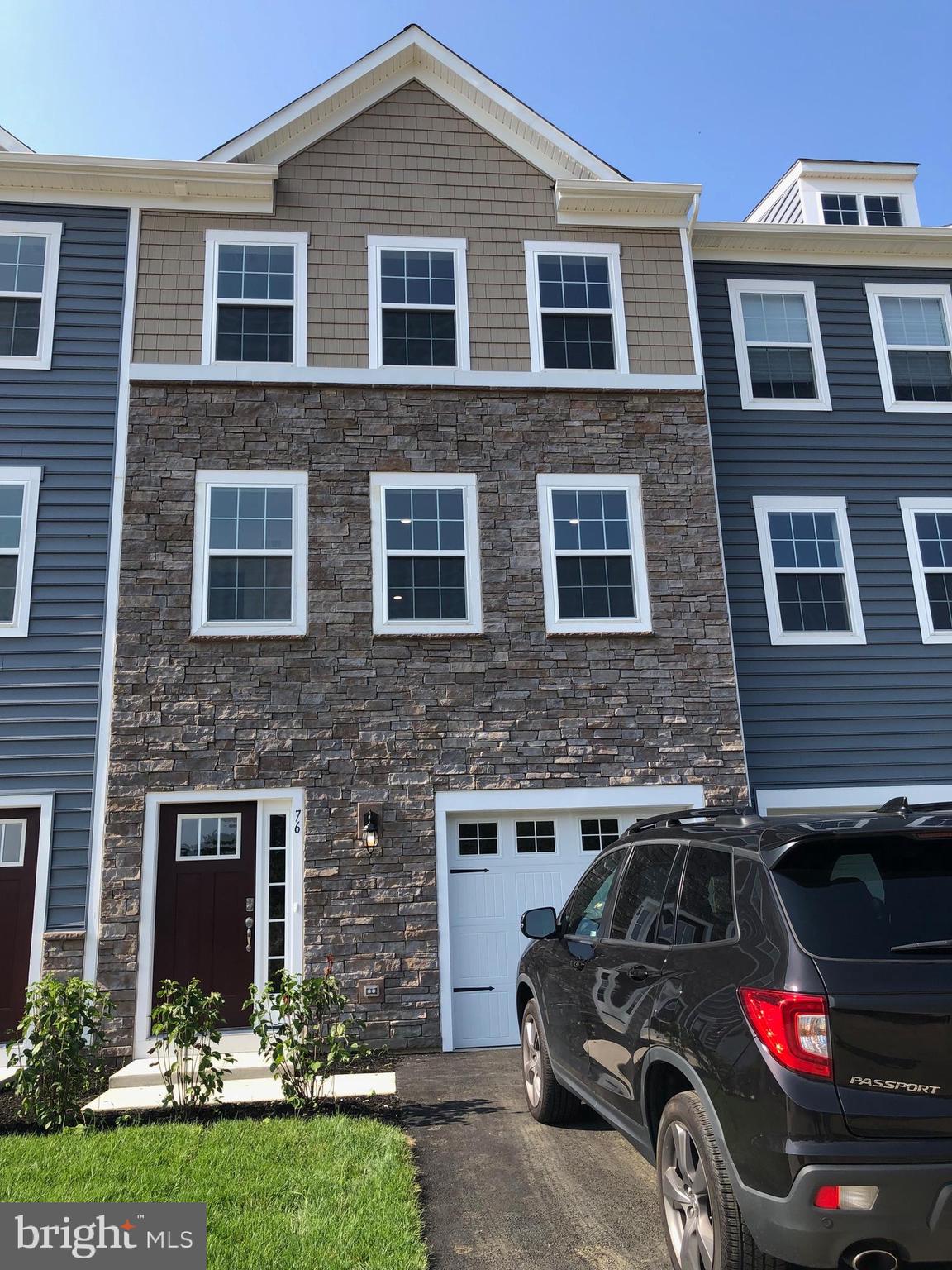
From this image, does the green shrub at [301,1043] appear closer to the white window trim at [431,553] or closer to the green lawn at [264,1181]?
the green lawn at [264,1181]

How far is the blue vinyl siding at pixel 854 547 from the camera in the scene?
10.3 metres

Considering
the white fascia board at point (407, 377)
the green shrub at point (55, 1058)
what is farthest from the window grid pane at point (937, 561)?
the green shrub at point (55, 1058)

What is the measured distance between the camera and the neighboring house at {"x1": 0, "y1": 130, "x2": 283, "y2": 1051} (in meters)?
8.78

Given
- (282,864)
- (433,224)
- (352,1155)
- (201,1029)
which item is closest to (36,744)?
(282,864)

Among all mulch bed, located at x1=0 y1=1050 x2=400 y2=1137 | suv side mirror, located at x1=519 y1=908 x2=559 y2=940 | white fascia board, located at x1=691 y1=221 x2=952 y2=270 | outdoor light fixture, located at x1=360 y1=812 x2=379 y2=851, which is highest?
white fascia board, located at x1=691 y1=221 x2=952 y2=270

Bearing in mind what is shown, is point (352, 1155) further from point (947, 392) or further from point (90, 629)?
point (947, 392)

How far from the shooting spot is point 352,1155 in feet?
16.9

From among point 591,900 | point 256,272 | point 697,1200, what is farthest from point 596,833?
point 256,272

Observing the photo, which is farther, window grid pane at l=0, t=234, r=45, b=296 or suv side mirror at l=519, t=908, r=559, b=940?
window grid pane at l=0, t=234, r=45, b=296

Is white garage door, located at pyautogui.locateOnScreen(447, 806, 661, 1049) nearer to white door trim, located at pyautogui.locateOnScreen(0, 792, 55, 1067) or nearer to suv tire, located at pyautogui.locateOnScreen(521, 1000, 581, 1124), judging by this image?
suv tire, located at pyautogui.locateOnScreen(521, 1000, 581, 1124)

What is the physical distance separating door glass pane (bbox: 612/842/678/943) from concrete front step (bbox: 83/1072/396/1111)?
330cm

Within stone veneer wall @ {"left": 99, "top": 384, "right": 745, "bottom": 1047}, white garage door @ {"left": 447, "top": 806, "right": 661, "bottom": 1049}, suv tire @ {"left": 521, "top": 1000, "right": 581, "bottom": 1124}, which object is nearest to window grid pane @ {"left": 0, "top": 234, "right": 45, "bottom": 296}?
stone veneer wall @ {"left": 99, "top": 384, "right": 745, "bottom": 1047}

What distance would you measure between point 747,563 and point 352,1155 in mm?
7641

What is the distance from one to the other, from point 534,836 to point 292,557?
3.72 meters
